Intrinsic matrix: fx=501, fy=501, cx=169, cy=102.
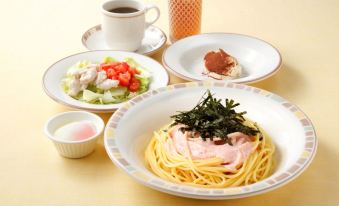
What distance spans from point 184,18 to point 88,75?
587 mm

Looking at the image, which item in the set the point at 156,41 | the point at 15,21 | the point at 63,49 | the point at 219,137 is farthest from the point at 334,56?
the point at 15,21

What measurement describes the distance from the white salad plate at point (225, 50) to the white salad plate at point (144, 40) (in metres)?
0.12

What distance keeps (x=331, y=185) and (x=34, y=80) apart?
1.11m

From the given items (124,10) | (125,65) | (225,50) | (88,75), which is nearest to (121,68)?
(125,65)

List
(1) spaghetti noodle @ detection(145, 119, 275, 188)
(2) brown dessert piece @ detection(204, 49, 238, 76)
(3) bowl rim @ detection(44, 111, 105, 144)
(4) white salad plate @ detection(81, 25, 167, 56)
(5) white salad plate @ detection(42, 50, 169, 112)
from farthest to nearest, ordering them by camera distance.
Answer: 1. (4) white salad plate @ detection(81, 25, 167, 56)
2. (2) brown dessert piece @ detection(204, 49, 238, 76)
3. (5) white salad plate @ detection(42, 50, 169, 112)
4. (3) bowl rim @ detection(44, 111, 105, 144)
5. (1) spaghetti noodle @ detection(145, 119, 275, 188)

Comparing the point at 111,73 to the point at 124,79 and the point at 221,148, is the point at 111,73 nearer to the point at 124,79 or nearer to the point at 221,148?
the point at 124,79

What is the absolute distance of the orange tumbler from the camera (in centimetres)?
207

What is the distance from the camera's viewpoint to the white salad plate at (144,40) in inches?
81.1

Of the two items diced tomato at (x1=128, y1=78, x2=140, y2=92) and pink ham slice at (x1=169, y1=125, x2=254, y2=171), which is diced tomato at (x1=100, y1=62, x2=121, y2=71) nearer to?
diced tomato at (x1=128, y1=78, x2=140, y2=92)

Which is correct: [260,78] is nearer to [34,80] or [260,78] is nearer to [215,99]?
[215,99]

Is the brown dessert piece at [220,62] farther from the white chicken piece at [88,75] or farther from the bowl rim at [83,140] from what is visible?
the bowl rim at [83,140]

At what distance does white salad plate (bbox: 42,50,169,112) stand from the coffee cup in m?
0.10

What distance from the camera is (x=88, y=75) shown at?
5.55 feet

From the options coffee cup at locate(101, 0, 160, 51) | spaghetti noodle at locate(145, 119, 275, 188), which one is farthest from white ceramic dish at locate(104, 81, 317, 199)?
coffee cup at locate(101, 0, 160, 51)
